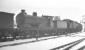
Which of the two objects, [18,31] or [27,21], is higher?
[27,21]

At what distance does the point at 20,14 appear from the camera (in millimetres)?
17172

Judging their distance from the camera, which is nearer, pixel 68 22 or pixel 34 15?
pixel 34 15

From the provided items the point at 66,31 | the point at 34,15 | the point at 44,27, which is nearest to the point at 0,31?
the point at 34,15

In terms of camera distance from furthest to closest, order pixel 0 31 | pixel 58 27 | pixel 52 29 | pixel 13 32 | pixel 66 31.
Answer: pixel 66 31
pixel 58 27
pixel 52 29
pixel 13 32
pixel 0 31

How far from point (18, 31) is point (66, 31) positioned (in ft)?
55.6

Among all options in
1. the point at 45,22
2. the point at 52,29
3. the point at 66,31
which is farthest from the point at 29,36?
the point at 66,31

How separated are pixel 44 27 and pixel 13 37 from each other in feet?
24.1

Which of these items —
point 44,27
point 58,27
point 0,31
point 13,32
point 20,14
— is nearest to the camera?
point 0,31

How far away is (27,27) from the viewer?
17156 millimetres

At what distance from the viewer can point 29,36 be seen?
58.2 ft

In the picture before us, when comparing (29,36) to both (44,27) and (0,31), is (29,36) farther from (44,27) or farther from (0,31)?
(0,31)

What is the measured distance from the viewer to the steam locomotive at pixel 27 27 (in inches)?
529

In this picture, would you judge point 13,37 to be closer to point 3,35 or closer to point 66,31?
point 3,35

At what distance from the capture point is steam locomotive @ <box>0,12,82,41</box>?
44.1 ft
